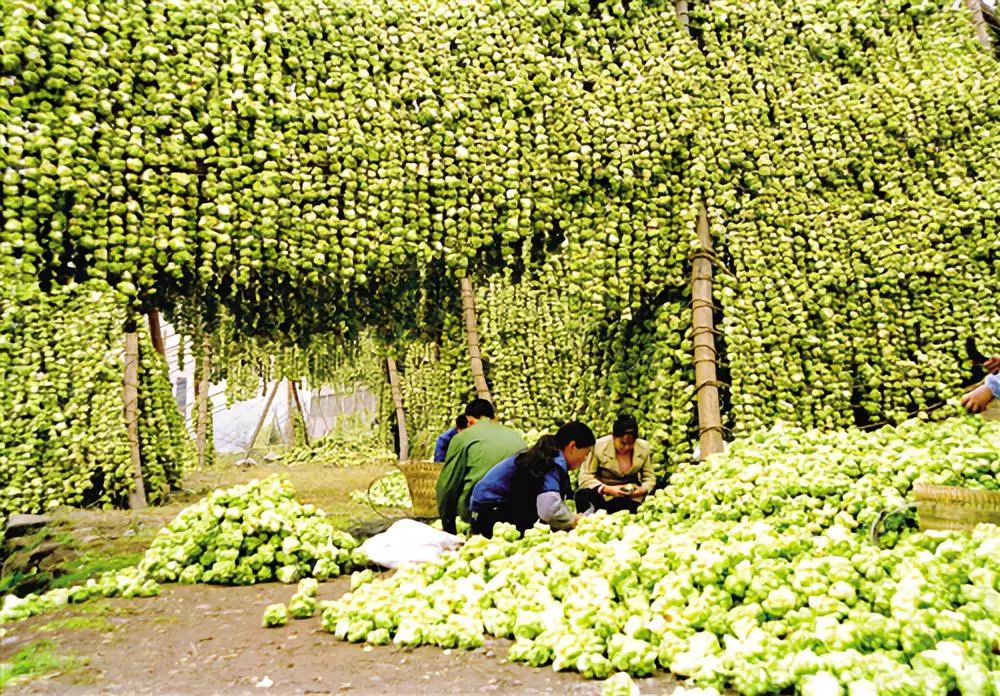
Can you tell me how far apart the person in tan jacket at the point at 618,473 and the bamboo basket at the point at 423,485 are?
165cm

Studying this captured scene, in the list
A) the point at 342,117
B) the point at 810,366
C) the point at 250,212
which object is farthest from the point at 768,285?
the point at 250,212

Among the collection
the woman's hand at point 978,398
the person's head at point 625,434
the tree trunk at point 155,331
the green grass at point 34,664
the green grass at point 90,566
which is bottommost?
the green grass at point 90,566

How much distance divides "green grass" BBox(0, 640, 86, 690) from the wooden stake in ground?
4398 mm

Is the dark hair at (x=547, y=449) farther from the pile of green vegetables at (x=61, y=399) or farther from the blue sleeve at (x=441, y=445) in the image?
the pile of green vegetables at (x=61, y=399)

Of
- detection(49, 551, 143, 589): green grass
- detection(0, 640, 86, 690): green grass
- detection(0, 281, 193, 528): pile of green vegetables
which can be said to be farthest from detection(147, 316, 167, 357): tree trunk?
detection(0, 640, 86, 690): green grass

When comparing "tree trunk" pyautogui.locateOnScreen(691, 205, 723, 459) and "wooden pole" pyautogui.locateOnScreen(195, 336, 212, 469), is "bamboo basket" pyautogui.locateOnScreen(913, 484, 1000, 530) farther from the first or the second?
"wooden pole" pyautogui.locateOnScreen(195, 336, 212, 469)

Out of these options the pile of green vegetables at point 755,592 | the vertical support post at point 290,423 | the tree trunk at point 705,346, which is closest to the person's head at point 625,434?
the tree trunk at point 705,346

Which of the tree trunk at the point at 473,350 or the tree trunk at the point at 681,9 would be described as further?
the tree trunk at the point at 473,350

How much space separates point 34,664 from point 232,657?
0.82 meters

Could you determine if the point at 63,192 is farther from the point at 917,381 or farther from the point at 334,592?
the point at 917,381

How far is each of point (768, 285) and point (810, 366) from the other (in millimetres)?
860

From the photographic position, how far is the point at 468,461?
5.76 meters

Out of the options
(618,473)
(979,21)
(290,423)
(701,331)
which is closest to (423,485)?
(618,473)

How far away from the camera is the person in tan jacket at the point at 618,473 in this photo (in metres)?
6.30
